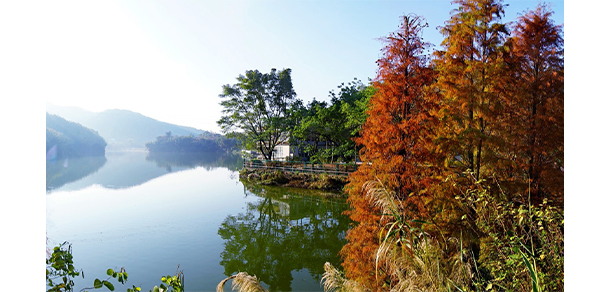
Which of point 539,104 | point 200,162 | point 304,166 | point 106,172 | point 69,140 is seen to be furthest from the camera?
point 69,140

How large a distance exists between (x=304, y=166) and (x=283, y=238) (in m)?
10.6

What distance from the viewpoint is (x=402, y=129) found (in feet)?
18.6

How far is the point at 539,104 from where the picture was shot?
6.13 meters

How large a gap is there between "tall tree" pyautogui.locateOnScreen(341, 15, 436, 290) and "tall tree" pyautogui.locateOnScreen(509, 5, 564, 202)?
1938 millimetres

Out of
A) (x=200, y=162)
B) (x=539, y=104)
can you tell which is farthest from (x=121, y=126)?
(x=539, y=104)

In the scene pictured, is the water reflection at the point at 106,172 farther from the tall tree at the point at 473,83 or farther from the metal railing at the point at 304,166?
the tall tree at the point at 473,83

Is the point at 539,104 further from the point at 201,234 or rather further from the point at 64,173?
the point at 64,173

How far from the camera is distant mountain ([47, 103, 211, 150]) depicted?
10356 centimetres

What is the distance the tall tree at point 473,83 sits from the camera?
6.03 m

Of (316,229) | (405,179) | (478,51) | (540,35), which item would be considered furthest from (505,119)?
(316,229)

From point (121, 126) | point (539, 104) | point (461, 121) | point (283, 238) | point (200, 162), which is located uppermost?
point (121, 126)

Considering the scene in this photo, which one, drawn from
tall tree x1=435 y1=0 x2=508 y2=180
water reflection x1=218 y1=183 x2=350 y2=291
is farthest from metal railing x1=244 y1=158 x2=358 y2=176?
tall tree x1=435 y1=0 x2=508 y2=180

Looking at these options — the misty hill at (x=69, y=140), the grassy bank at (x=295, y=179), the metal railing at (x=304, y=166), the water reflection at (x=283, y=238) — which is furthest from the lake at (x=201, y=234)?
the misty hill at (x=69, y=140)
